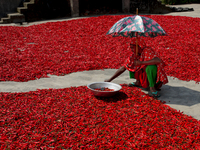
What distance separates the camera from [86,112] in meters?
4.28

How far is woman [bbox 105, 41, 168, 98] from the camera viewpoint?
4.67m

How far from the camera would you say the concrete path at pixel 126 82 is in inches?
182

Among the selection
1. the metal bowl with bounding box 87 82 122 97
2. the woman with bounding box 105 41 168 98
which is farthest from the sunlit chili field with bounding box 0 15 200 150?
the woman with bounding box 105 41 168 98

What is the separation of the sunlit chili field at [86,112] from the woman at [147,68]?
0.30 metres

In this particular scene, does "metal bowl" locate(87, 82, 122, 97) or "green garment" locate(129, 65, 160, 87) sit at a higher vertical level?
"green garment" locate(129, 65, 160, 87)

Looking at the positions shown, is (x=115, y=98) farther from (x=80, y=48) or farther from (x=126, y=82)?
(x=80, y=48)

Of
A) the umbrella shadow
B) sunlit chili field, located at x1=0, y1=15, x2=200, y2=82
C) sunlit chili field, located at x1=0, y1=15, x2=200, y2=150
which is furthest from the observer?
sunlit chili field, located at x1=0, y1=15, x2=200, y2=82

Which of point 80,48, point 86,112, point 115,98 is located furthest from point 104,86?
point 80,48

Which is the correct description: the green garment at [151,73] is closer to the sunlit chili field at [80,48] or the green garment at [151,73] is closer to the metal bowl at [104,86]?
the metal bowl at [104,86]

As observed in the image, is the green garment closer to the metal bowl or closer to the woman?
the woman

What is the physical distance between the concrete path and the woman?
0.29 m

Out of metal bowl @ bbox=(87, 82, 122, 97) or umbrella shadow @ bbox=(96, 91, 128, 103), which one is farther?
umbrella shadow @ bbox=(96, 91, 128, 103)

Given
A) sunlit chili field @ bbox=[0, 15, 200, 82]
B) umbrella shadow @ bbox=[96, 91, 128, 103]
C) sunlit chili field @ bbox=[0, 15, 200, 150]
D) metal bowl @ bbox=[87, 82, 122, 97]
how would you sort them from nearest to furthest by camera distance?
sunlit chili field @ bbox=[0, 15, 200, 150] → metal bowl @ bbox=[87, 82, 122, 97] → umbrella shadow @ bbox=[96, 91, 128, 103] → sunlit chili field @ bbox=[0, 15, 200, 82]

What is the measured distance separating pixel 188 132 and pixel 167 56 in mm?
4219
